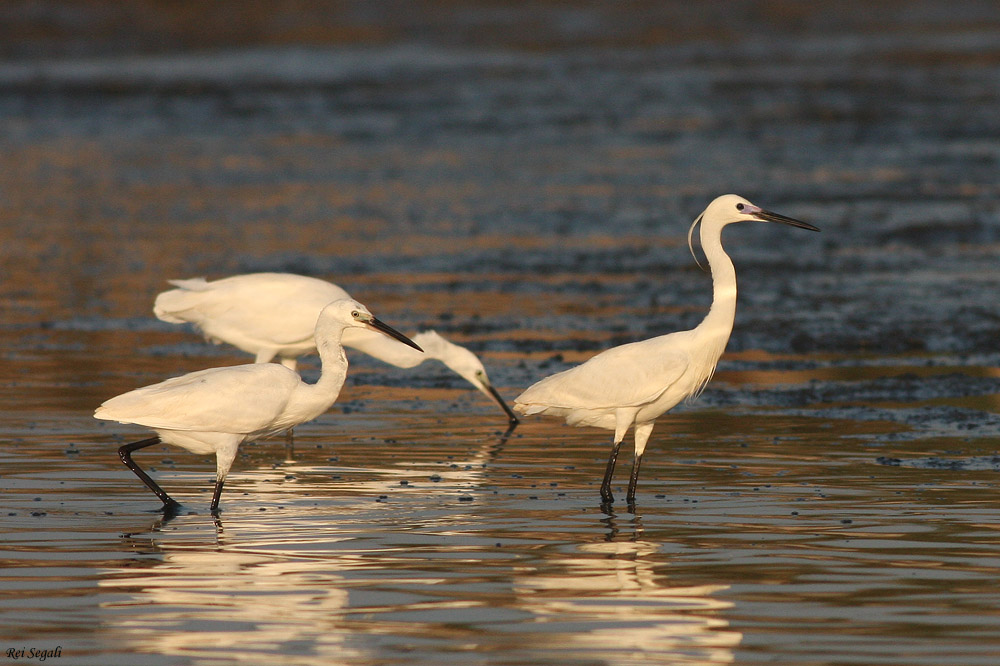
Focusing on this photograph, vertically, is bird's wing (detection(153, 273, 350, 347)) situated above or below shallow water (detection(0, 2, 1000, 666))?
above

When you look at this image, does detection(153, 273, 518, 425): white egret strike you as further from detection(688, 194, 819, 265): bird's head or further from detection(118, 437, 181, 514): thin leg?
detection(118, 437, 181, 514): thin leg

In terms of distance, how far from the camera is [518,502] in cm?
977

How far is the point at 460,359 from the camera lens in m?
13.3

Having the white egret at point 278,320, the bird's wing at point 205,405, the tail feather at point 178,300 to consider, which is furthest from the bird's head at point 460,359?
the bird's wing at point 205,405

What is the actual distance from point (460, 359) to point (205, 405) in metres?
3.95

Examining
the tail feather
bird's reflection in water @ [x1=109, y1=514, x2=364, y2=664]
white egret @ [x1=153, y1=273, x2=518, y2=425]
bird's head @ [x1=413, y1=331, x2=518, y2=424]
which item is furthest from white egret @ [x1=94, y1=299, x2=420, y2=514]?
the tail feather

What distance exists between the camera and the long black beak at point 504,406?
41.8 ft

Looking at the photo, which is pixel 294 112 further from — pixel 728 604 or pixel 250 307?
pixel 728 604

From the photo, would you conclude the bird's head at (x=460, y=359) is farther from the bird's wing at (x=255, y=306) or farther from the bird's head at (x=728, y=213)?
the bird's head at (x=728, y=213)


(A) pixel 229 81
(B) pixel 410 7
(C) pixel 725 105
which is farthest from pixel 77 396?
(B) pixel 410 7

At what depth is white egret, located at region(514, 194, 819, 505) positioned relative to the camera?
392 inches

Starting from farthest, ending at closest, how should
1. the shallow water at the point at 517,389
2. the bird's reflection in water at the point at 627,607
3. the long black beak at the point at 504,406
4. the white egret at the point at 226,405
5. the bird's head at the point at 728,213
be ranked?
the long black beak at the point at 504,406 < the bird's head at the point at 728,213 < the white egret at the point at 226,405 < the shallow water at the point at 517,389 < the bird's reflection in water at the point at 627,607

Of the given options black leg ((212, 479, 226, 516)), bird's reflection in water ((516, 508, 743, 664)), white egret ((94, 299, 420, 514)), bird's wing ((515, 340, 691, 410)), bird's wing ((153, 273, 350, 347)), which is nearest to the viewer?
bird's reflection in water ((516, 508, 743, 664))

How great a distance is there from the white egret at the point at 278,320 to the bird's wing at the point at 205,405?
3064 millimetres
